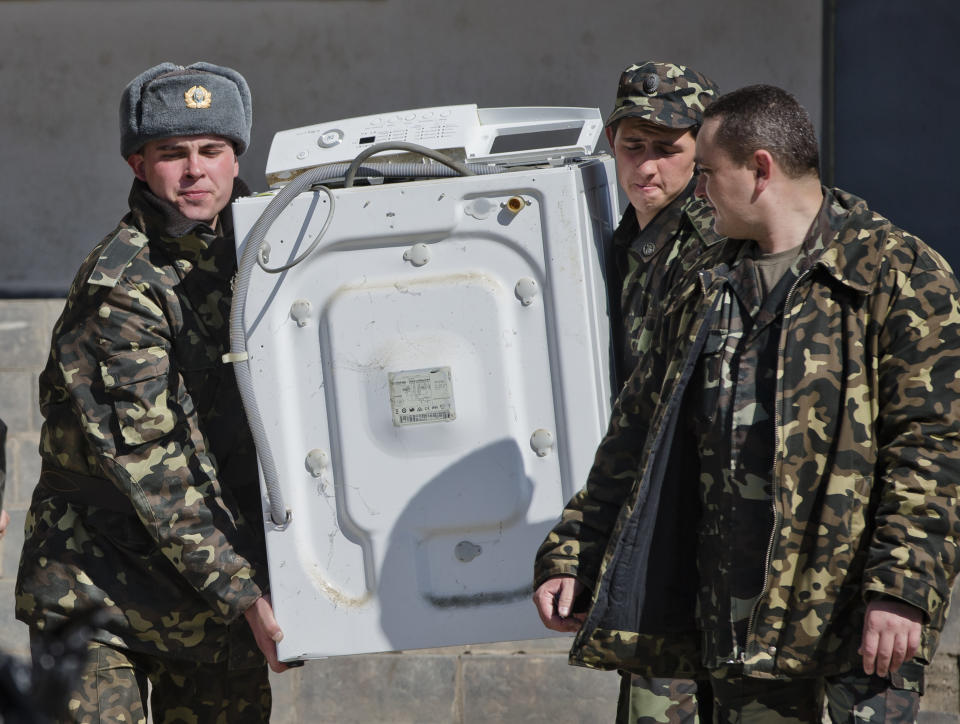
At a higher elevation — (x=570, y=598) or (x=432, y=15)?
(x=432, y=15)

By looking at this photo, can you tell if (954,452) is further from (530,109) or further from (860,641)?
(530,109)

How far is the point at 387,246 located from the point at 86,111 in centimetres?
223

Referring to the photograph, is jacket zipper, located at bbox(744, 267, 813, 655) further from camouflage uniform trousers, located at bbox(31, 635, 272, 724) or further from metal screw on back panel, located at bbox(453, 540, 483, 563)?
camouflage uniform trousers, located at bbox(31, 635, 272, 724)

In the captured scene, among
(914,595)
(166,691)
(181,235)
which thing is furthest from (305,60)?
(914,595)

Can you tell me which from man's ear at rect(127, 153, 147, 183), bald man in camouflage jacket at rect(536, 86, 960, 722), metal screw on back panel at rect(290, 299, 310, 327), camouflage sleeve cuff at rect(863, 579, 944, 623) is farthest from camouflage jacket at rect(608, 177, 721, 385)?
man's ear at rect(127, 153, 147, 183)

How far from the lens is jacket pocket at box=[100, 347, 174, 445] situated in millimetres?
2617

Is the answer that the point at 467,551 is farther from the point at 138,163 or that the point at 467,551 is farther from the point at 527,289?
the point at 138,163

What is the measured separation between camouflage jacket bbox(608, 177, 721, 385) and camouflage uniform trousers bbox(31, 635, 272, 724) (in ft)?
3.68

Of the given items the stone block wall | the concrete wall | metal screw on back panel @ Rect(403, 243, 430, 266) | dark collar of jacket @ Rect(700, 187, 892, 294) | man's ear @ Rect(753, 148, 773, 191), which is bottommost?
the stone block wall

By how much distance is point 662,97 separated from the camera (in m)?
2.75

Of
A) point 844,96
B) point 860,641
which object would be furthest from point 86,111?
point 860,641

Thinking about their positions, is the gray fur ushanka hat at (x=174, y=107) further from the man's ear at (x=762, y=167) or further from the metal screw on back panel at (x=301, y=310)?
the man's ear at (x=762, y=167)

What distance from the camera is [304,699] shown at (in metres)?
4.38

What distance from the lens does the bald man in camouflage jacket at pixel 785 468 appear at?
1.99 m
